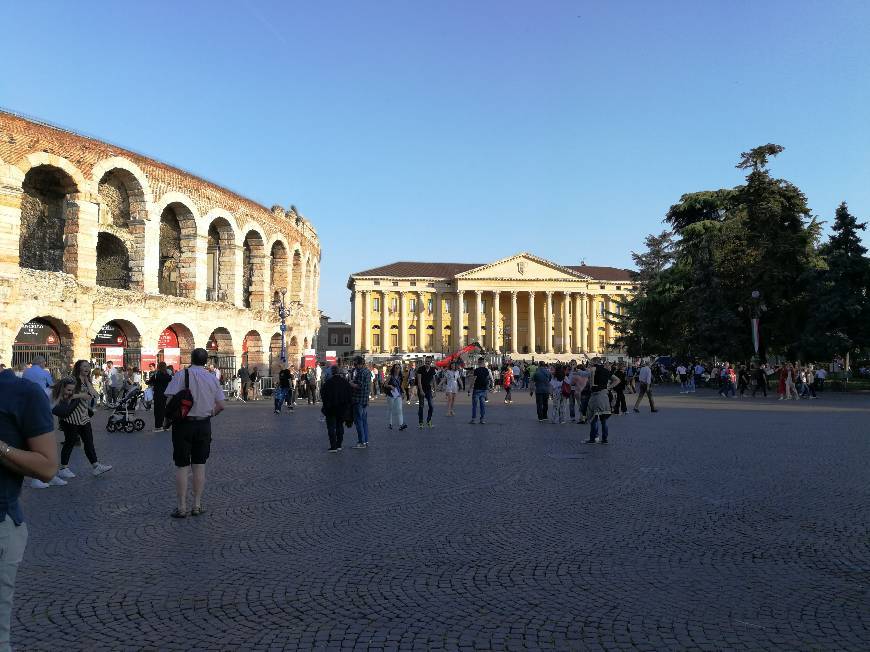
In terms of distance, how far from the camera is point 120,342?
1177 inches

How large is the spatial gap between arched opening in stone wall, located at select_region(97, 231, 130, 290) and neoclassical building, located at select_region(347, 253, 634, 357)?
7127 cm

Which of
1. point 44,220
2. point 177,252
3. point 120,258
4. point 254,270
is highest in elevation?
point 44,220

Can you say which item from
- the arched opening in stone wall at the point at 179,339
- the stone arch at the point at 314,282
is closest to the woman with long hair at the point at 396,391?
the arched opening in stone wall at the point at 179,339

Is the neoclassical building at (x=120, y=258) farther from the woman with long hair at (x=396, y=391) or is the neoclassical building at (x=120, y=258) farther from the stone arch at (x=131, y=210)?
the woman with long hair at (x=396, y=391)

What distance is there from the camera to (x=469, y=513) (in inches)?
289

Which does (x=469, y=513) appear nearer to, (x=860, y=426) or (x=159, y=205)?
(x=860, y=426)

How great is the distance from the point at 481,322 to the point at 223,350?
238ft

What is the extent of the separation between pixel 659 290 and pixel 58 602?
52937 millimetres

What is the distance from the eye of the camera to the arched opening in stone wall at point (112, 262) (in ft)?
105

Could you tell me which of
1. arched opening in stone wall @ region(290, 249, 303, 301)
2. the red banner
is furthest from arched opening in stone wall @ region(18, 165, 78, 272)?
arched opening in stone wall @ region(290, 249, 303, 301)

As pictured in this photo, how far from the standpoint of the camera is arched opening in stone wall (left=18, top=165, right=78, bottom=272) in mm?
28062

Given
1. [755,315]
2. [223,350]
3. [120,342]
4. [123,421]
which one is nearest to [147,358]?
[120,342]

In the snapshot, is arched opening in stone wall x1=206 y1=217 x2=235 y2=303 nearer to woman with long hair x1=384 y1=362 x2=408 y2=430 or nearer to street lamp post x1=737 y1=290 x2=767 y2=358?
woman with long hair x1=384 y1=362 x2=408 y2=430

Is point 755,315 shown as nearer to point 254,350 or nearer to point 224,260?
point 254,350
